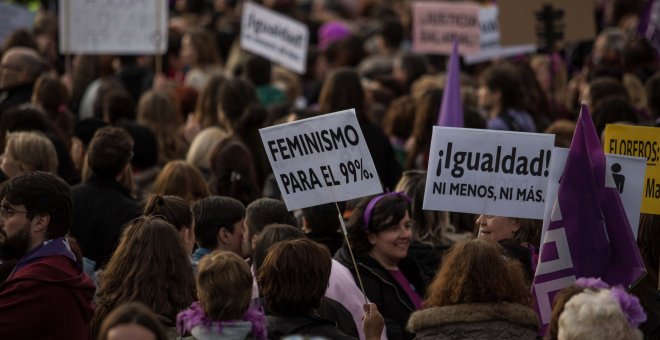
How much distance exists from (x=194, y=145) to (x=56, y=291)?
424 centimetres

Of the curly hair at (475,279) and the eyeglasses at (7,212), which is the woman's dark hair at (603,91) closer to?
the curly hair at (475,279)

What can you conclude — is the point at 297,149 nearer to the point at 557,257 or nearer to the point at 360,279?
Result: the point at 360,279

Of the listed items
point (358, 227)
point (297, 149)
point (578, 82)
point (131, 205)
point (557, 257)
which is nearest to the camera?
point (557, 257)

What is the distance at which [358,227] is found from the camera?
7738mm

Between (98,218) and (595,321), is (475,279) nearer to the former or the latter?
(595,321)

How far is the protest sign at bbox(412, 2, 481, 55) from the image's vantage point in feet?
50.2

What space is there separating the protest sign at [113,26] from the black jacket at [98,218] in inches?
207

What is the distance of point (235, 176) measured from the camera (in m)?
8.83

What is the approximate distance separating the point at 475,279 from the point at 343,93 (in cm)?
494

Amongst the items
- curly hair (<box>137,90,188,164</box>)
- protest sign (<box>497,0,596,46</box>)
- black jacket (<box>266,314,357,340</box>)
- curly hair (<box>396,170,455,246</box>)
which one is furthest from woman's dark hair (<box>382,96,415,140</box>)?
black jacket (<box>266,314,357,340</box>)

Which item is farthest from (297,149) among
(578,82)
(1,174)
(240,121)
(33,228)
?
(578,82)

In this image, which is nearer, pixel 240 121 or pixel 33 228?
pixel 33 228

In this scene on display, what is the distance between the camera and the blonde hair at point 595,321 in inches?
210

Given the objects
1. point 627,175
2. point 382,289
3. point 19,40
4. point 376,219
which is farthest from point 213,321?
point 19,40
